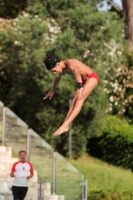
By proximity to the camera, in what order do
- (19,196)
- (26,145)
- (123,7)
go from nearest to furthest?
(19,196)
(26,145)
(123,7)

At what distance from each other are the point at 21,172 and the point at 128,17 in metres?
20.7

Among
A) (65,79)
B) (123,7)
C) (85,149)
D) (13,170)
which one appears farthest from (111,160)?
(13,170)

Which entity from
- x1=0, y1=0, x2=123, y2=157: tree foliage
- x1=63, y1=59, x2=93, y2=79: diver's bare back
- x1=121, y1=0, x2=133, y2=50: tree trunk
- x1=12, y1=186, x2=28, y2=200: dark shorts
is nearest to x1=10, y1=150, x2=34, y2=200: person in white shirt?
x1=12, y1=186, x2=28, y2=200: dark shorts

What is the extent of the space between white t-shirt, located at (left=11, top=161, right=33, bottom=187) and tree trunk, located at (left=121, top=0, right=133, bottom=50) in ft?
63.2

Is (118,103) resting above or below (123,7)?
below

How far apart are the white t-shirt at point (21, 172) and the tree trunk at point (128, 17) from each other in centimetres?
1926

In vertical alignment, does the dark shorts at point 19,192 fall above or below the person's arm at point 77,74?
below

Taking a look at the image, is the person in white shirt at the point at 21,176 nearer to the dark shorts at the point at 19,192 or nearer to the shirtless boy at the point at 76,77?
the dark shorts at the point at 19,192

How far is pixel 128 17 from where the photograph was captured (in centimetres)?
4309

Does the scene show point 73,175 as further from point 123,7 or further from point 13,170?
point 123,7

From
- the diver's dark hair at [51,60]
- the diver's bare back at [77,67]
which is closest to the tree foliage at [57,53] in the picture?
the diver's bare back at [77,67]

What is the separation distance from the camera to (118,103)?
41.4 m

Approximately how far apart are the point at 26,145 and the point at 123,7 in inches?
701

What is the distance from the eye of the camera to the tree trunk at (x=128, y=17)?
139 feet
